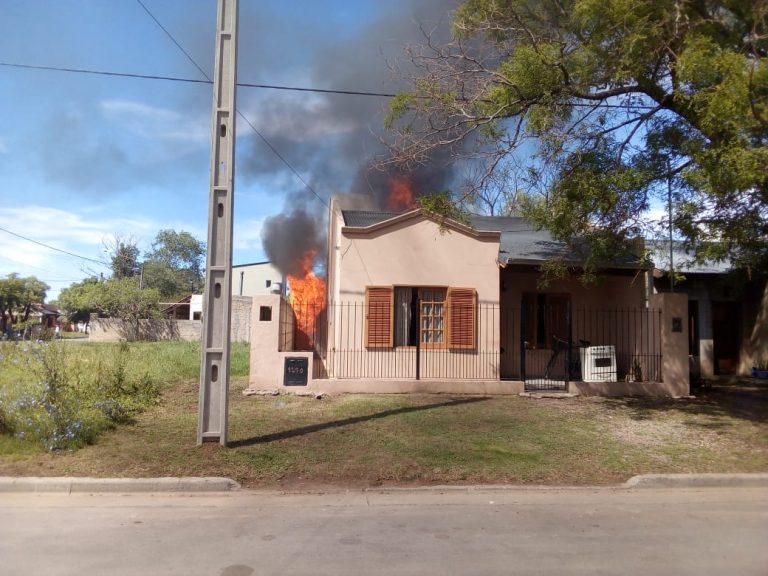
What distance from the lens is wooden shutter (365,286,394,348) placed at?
42.2 ft

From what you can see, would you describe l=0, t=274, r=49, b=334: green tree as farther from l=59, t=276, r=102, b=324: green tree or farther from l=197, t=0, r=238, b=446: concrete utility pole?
l=197, t=0, r=238, b=446: concrete utility pole

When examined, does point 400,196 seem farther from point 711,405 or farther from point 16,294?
point 16,294

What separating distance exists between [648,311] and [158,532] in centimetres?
1104

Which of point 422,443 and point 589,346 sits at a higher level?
point 589,346

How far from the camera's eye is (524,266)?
1423 cm

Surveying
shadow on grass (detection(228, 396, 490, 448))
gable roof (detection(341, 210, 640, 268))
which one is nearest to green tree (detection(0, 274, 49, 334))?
gable roof (detection(341, 210, 640, 268))

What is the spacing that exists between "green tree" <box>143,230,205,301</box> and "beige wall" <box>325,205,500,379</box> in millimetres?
56697

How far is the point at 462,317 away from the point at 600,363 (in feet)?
10.8

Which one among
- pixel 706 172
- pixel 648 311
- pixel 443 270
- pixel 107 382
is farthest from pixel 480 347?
pixel 107 382

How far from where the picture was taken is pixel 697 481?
7.12m

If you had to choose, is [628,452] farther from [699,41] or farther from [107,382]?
[107,382]

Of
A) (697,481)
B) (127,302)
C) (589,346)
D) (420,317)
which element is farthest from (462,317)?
(127,302)

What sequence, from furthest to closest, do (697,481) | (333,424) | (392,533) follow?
(333,424), (697,481), (392,533)

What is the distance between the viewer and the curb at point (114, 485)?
6520 millimetres
